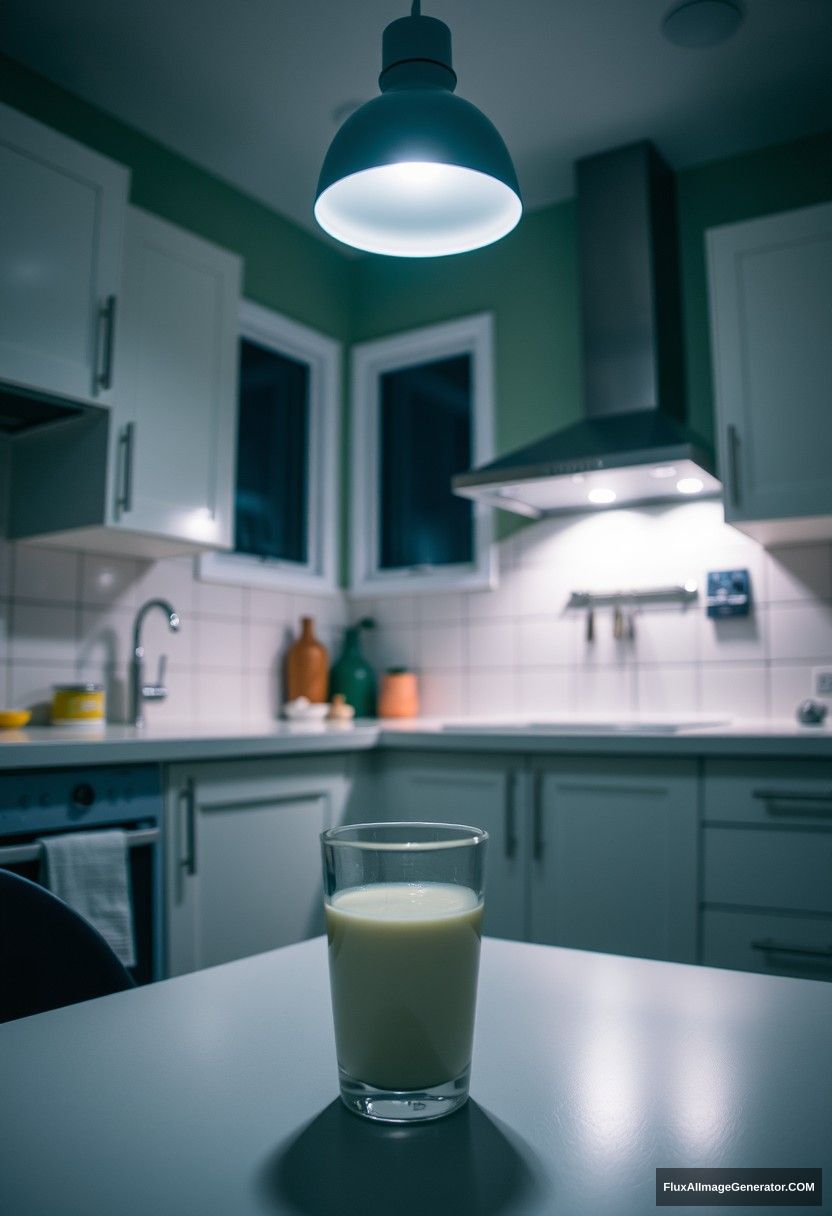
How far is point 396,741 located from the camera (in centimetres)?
269

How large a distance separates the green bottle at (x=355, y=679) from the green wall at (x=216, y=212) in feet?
4.04

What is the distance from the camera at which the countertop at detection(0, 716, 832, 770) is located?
6.39ft

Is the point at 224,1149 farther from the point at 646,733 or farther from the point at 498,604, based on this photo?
the point at 498,604

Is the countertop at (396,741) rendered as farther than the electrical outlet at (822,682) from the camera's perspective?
No

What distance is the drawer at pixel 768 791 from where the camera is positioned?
209 centimetres

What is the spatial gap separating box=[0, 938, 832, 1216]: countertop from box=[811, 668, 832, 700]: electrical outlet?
220 cm

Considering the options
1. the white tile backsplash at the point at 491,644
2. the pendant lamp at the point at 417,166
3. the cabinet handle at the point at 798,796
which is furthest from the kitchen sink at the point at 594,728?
the pendant lamp at the point at 417,166

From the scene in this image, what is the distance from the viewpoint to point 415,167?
1260 mm

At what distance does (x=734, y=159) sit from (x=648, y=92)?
18.4 inches

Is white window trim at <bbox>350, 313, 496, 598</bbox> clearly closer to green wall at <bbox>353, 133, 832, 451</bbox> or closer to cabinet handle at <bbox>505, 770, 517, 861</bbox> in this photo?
green wall at <bbox>353, 133, 832, 451</bbox>

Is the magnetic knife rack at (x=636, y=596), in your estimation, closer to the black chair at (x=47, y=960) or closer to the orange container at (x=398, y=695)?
the orange container at (x=398, y=695)

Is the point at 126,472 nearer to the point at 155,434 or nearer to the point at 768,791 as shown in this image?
the point at 155,434

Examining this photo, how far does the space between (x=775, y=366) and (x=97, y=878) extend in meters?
2.03

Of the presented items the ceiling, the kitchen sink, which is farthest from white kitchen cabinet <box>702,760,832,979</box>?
the ceiling
